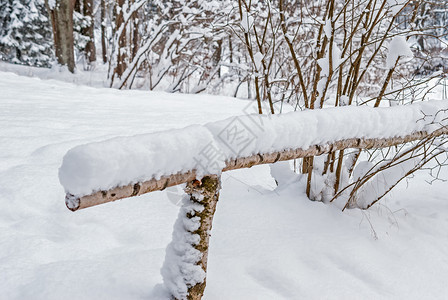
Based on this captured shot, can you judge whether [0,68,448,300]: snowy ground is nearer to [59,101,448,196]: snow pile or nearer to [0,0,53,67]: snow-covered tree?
[59,101,448,196]: snow pile

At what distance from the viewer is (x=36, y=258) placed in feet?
3.72

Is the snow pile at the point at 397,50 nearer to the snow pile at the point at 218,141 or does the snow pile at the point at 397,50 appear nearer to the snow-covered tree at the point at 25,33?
the snow pile at the point at 218,141

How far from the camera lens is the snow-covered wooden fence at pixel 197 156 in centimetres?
67

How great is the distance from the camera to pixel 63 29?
7711mm

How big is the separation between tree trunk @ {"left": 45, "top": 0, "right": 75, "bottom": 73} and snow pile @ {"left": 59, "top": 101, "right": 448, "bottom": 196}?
8083 millimetres

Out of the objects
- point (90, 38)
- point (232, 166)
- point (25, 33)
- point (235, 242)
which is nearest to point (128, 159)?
point (232, 166)

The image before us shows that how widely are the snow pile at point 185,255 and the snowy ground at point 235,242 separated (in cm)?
11

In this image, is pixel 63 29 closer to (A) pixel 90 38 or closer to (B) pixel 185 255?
(A) pixel 90 38

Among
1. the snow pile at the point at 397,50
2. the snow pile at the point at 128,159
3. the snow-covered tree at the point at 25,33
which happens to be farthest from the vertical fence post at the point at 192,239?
the snow-covered tree at the point at 25,33

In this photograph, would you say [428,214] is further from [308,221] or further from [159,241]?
[159,241]

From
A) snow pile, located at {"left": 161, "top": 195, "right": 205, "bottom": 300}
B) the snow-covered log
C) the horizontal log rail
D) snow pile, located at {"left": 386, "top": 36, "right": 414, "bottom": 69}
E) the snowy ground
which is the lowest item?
the snowy ground

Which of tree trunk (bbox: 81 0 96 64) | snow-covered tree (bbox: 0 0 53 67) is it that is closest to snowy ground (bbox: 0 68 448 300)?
tree trunk (bbox: 81 0 96 64)

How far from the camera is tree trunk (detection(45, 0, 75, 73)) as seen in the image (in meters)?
7.45

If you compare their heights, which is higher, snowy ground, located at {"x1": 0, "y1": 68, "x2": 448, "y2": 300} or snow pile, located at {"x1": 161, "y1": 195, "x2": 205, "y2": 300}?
snow pile, located at {"x1": 161, "y1": 195, "x2": 205, "y2": 300}
